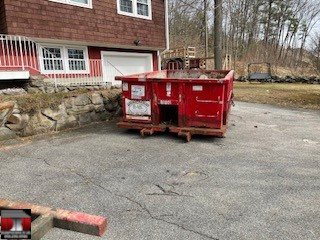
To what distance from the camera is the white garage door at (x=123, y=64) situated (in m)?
12.2

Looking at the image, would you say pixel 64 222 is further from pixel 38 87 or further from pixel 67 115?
pixel 38 87

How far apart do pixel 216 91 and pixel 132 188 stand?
9.79ft

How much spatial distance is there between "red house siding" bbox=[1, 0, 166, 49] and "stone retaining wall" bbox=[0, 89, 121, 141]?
3624 millimetres

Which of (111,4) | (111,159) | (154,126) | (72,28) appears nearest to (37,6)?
(72,28)

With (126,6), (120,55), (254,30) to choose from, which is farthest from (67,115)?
(254,30)

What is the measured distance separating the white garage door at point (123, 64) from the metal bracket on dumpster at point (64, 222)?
9.16 m

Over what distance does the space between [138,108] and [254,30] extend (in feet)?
112

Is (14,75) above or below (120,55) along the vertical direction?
below

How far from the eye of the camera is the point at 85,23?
1034cm

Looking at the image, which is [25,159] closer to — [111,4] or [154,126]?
[154,126]

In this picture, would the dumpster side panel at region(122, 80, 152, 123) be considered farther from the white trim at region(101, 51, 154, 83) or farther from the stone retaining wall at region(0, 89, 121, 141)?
the white trim at region(101, 51, 154, 83)

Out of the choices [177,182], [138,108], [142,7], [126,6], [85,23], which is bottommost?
[177,182]

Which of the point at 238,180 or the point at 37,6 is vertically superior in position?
the point at 37,6

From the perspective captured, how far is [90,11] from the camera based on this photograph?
1047 cm
